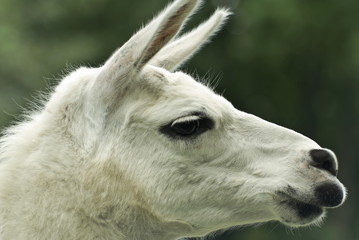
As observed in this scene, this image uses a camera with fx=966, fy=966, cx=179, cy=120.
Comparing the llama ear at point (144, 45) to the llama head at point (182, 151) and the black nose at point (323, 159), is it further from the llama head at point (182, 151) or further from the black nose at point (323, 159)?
the black nose at point (323, 159)

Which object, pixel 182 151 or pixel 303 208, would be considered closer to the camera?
pixel 303 208

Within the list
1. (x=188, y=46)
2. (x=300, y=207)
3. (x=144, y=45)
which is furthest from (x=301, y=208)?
(x=188, y=46)

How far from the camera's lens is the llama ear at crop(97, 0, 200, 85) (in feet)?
19.9

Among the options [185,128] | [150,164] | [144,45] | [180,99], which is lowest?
[150,164]

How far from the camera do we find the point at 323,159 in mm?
6004

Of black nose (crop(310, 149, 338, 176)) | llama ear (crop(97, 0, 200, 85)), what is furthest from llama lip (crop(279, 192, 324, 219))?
llama ear (crop(97, 0, 200, 85))

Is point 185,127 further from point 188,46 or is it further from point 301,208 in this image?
point 188,46

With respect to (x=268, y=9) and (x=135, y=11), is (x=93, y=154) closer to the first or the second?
(x=268, y=9)

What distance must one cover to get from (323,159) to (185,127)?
0.90m

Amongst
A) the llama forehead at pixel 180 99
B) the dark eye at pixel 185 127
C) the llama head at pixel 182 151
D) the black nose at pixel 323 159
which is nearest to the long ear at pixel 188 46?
the llama forehead at pixel 180 99

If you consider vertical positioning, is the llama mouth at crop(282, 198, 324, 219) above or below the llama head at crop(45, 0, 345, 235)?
below

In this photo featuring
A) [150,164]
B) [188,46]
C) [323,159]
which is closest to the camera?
[323,159]

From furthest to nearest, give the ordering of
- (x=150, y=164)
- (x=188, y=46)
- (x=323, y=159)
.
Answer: (x=188, y=46) → (x=150, y=164) → (x=323, y=159)

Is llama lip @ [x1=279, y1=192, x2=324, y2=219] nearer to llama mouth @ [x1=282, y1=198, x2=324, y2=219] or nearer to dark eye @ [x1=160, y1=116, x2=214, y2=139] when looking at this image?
llama mouth @ [x1=282, y1=198, x2=324, y2=219]
